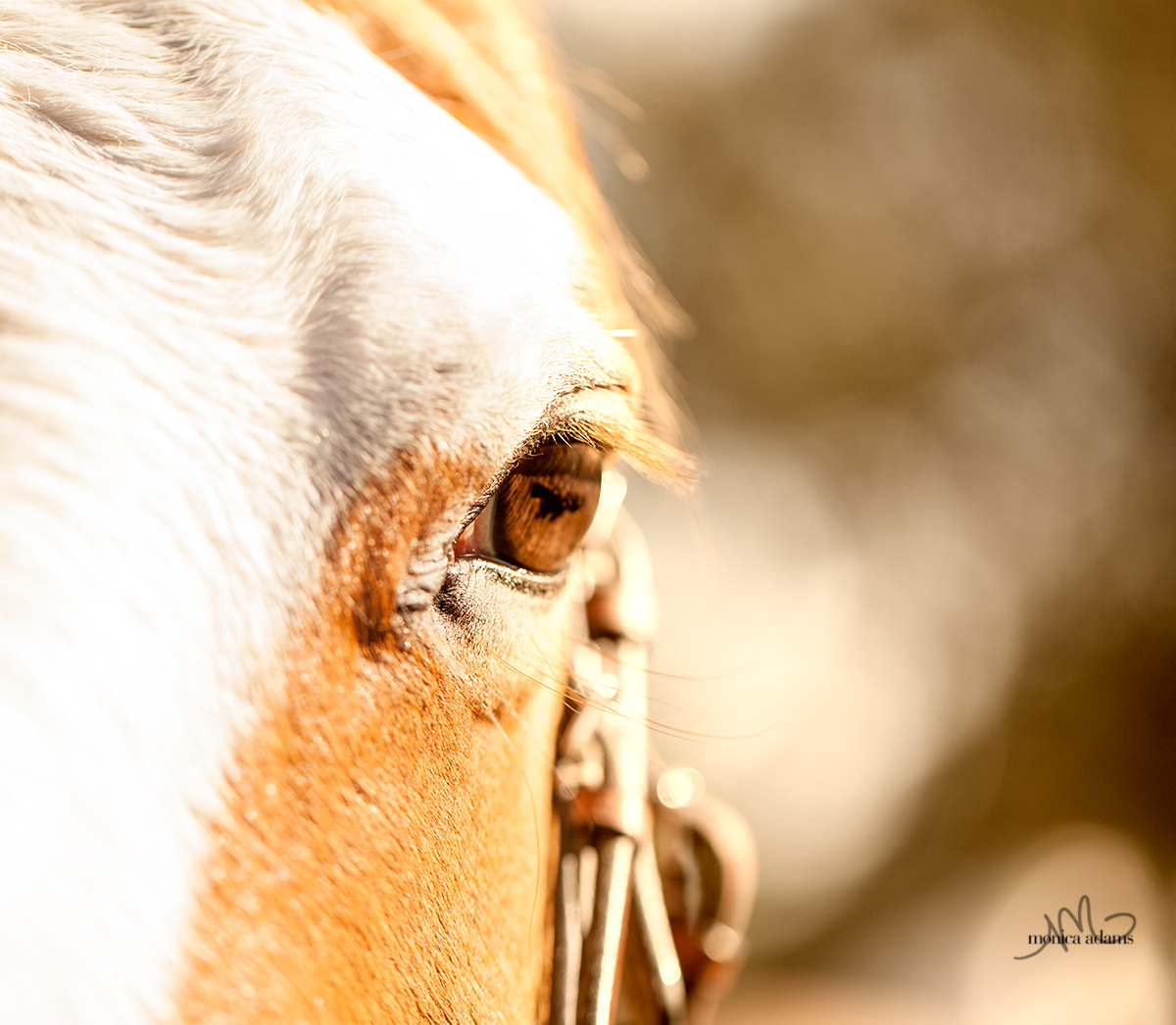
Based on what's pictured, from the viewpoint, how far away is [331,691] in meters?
0.33

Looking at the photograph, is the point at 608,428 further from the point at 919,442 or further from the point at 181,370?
the point at 919,442

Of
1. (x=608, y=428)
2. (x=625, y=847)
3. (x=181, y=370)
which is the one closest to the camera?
(x=181, y=370)

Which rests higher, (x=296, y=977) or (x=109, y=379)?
(x=109, y=379)

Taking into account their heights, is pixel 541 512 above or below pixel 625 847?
above

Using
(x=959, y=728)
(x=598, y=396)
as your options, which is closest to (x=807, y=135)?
(x=959, y=728)

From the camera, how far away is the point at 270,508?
0.32m

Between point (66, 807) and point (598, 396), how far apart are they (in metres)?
0.29

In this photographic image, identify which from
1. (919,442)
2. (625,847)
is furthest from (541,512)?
(919,442)

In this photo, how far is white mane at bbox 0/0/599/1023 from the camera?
0.83 ft

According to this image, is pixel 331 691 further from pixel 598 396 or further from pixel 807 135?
pixel 807 135

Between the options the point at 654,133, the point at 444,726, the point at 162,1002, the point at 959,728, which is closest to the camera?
the point at 162,1002

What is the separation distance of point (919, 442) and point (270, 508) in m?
5.07
